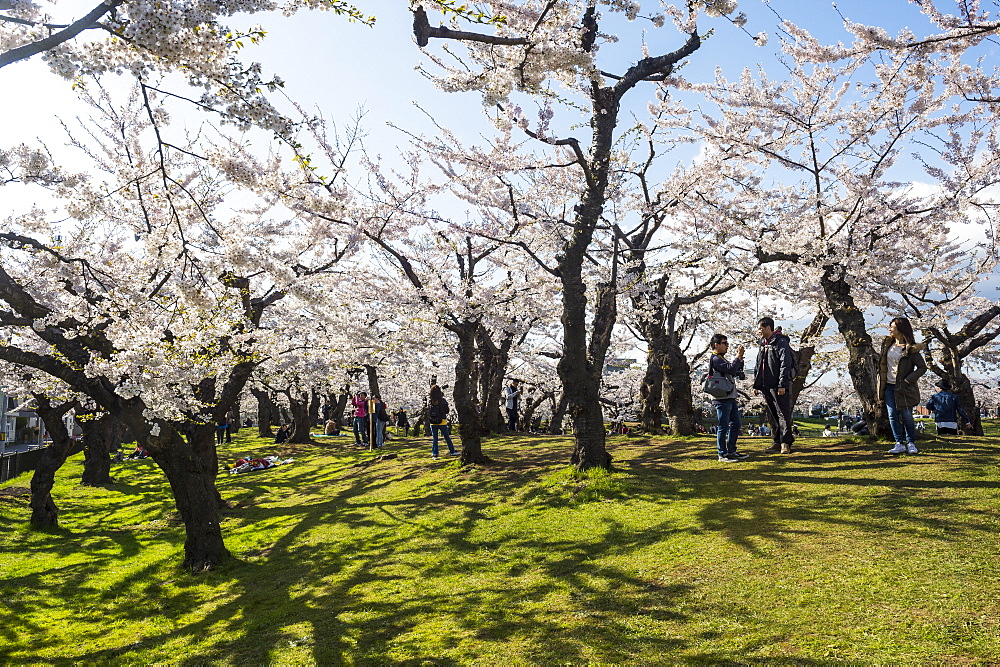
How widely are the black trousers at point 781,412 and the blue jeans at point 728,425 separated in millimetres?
621

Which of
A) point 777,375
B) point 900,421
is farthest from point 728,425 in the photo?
point 900,421

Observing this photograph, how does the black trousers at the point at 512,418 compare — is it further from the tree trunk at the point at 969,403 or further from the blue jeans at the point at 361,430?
the tree trunk at the point at 969,403

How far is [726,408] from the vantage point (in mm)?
9820

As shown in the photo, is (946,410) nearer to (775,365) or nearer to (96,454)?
(775,365)

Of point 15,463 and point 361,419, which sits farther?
point 361,419

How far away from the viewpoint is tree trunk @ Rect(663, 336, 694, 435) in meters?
14.6

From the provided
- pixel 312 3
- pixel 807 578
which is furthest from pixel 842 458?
pixel 312 3

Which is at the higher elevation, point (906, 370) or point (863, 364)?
point (863, 364)

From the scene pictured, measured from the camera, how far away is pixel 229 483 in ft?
57.6

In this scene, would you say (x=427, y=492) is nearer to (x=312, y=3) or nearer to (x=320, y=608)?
(x=320, y=608)

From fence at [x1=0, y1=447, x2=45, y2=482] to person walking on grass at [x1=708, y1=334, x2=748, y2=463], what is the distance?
20360 mm

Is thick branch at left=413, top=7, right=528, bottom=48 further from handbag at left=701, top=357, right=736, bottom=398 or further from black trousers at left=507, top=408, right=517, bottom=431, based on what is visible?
black trousers at left=507, top=408, right=517, bottom=431

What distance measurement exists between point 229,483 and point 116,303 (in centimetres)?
865

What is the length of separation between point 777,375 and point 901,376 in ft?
5.38
